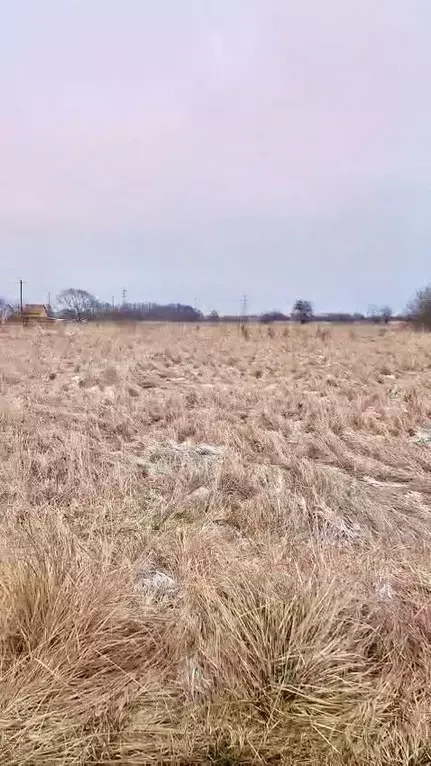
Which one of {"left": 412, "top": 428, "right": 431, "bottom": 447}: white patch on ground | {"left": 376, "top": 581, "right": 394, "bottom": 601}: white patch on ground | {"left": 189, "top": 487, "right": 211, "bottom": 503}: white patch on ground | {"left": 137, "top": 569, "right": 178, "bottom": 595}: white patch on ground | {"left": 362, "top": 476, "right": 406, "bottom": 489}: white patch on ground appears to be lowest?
{"left": 362, "top": 476, "right": 406, "bottom": 489}: white patch on ground

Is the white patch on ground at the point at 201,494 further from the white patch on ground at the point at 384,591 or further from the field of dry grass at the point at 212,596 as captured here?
the white patch on ground at the point at 384,591

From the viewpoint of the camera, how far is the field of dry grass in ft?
6.21

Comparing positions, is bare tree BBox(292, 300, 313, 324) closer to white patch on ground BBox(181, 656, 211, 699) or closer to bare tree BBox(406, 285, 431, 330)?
bare tree BBox(406, 285, 431, 330)

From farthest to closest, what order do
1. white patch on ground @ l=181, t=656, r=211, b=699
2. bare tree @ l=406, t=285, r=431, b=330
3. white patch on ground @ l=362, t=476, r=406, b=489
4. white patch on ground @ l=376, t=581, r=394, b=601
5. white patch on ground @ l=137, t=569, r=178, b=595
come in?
bare tree @ l=406, t=285, r=431, b=330 < white patch on ground @ l=362, t=476, r=406, b=489 < white patch on ground @ l=137, t=569, r=178, b=595 < white patch on ground @ l=376, t=581, r=394, b=601 < white patch on ground @ l=181, t=656, r=211, b=699

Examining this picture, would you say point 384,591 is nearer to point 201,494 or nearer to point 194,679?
point 194,679

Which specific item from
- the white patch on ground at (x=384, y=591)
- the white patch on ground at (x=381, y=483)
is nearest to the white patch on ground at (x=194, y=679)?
the white patch on ground at (x=384, y=591)

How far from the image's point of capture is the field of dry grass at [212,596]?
1.89 meters

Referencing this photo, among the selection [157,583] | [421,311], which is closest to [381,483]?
[157,583]

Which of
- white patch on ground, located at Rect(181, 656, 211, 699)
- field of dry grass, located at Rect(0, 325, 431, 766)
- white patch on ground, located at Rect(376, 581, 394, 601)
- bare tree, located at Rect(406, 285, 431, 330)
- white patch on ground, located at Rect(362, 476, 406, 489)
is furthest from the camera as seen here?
bare tree, located at Rect(406, 285, 431, 330)

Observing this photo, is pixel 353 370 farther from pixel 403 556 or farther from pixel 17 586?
pixel 17 586

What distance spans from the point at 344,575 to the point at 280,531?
1.33 m

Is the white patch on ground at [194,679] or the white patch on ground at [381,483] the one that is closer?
the white patch on ground at [194,679]

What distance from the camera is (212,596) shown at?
2.42 m

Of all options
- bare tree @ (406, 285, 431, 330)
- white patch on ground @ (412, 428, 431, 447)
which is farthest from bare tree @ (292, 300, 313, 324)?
white patch on ground @ (412, 428, 431, 447)
